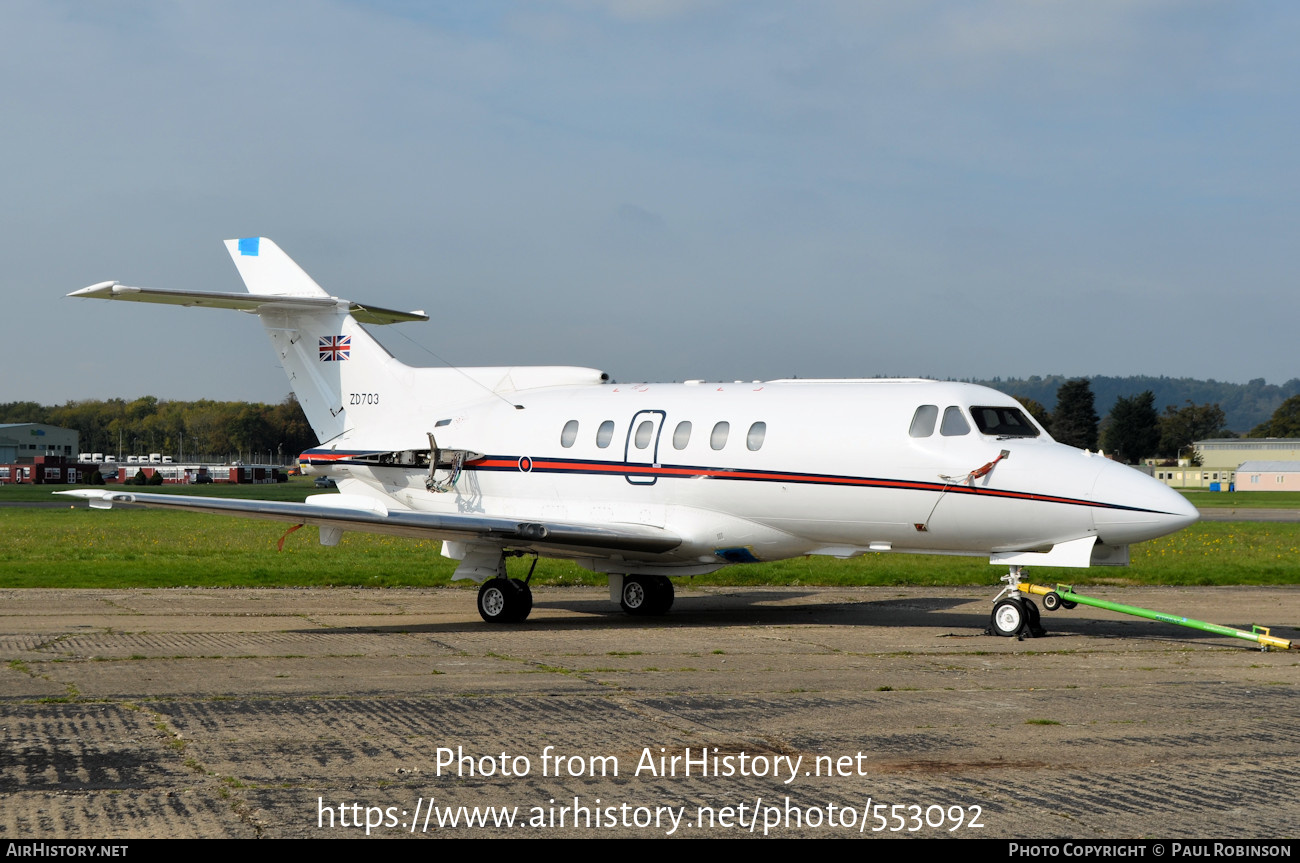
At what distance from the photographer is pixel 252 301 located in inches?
786

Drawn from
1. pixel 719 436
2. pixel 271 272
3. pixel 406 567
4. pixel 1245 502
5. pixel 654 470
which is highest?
pixel 271 272

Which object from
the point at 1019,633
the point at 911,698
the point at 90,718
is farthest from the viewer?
the point at 1019,633

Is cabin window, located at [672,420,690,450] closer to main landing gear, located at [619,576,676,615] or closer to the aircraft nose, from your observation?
main landing gear, located at [619,576,676,615]

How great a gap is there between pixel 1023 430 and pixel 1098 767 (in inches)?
308

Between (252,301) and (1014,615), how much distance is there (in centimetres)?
1266

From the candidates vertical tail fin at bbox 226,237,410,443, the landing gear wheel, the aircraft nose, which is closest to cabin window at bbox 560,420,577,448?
the landing gear wheel

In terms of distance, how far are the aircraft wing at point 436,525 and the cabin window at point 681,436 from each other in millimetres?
1199

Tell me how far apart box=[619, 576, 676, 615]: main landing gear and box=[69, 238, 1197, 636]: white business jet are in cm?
2

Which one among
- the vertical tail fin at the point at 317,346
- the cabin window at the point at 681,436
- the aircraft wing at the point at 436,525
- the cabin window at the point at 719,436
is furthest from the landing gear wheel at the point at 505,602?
the vertical tail fin at the point at 317,346

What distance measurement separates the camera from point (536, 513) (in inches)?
728

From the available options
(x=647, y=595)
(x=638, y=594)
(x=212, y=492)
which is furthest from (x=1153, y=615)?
(x=212, y=492)

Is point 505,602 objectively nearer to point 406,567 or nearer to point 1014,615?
point 1014,615
